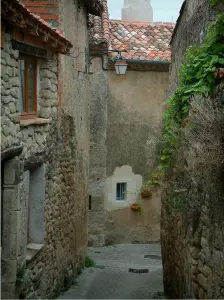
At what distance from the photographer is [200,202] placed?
619 cm

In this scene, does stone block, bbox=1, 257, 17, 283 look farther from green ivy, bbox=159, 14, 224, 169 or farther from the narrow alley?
green ivy, bbox=159, 14, 224, 169

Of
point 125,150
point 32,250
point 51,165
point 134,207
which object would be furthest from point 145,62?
point 32,250

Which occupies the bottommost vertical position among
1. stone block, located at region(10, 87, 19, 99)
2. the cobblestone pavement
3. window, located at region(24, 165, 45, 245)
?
the cobblestone pavement

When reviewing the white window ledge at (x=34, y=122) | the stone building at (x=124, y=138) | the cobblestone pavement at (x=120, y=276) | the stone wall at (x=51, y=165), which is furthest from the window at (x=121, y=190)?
the white window ledge at (x=34, y=122)

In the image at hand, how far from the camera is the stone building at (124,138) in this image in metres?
15.0

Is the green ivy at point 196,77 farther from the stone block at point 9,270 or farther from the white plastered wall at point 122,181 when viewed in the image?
the white plastered wall at point 122,181

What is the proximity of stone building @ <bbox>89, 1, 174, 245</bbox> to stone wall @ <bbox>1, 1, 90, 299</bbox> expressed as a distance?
7.78 feet

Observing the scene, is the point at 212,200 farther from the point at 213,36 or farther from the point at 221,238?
the point at 213,36

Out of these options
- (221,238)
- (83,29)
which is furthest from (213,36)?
(83,29)

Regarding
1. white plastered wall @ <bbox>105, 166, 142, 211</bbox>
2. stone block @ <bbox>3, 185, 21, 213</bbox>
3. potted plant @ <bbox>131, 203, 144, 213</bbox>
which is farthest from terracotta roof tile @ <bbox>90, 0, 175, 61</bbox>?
stone block @ <bbox>3, 185, 21, 213</bbox>

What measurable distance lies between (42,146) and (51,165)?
0.69m

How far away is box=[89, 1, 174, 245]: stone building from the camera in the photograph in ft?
49.1

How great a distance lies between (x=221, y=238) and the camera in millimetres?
5453

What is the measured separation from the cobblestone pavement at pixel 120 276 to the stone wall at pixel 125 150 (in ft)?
1.91
